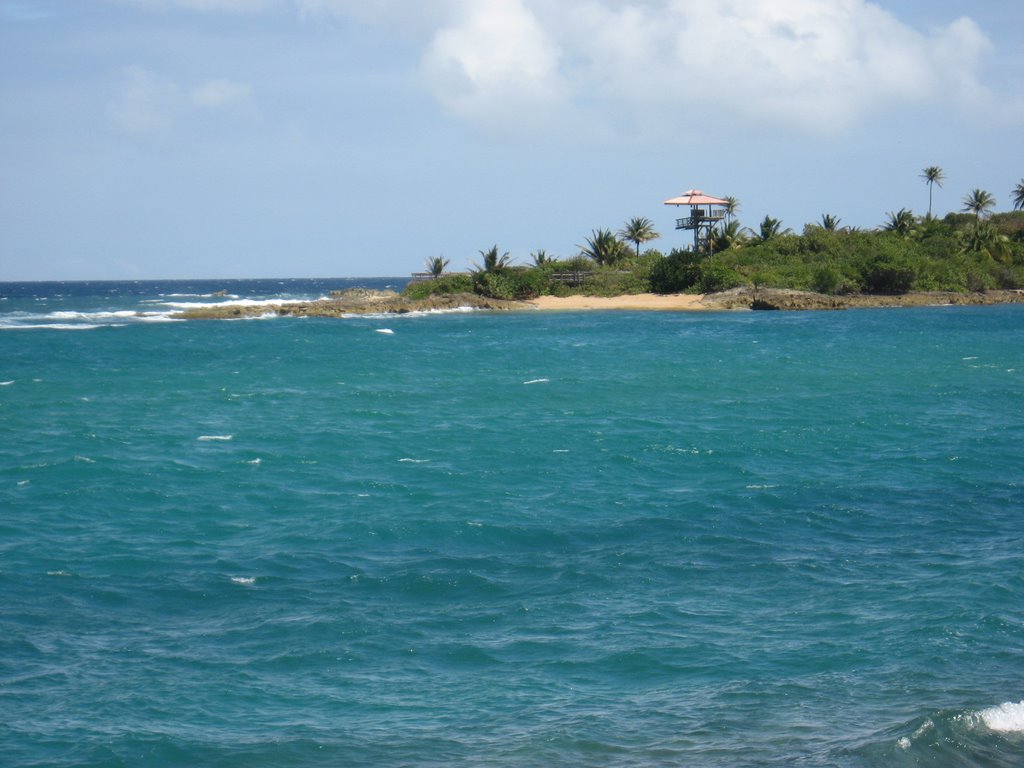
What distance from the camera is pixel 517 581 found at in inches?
588

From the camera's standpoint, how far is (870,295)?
84.4 meters

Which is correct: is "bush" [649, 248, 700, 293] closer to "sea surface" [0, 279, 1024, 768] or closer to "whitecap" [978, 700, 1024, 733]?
"sea surface" [0, 279, 1024, 768]

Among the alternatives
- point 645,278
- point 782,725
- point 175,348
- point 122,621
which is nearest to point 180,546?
point 122,621

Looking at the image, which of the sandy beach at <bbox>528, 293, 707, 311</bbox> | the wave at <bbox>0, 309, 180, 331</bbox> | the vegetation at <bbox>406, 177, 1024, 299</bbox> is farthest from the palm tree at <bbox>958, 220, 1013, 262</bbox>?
the wave at <bbox>0, 309, 180, 331</bbox>

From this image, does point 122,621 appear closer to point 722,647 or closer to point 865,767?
point 722,647

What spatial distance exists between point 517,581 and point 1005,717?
6.70 meters

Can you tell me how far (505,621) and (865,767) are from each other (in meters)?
5.14

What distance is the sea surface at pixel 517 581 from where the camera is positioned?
10406 millimetres

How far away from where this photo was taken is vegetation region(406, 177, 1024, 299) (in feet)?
281

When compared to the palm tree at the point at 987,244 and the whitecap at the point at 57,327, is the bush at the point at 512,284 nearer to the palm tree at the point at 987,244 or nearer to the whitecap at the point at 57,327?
the whitecap at the point at 57,327

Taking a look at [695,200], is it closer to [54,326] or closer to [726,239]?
[726,239]

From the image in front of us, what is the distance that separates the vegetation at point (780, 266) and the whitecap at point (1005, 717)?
2962 inches

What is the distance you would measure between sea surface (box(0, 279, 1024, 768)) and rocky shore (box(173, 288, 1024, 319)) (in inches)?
1867

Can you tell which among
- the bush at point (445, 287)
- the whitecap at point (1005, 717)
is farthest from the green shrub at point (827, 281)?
the whitecap at point (1005, 717)
